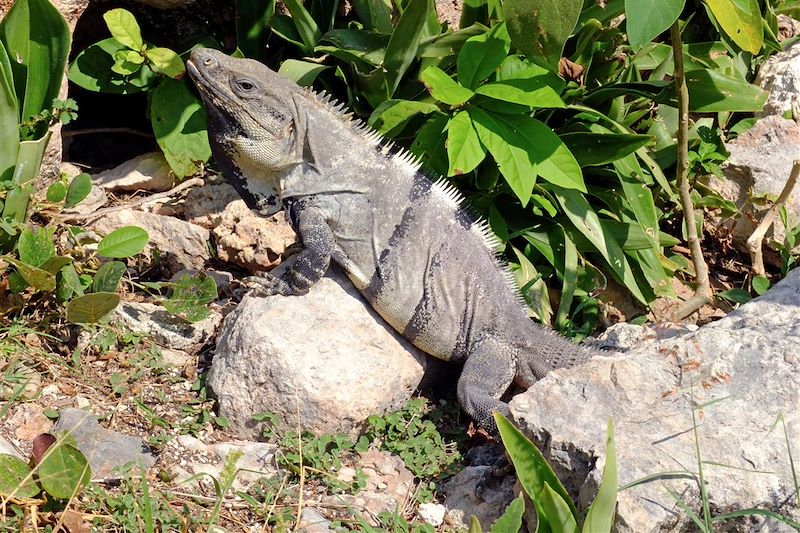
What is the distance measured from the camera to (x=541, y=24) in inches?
164

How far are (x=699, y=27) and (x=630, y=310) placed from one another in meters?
2.04

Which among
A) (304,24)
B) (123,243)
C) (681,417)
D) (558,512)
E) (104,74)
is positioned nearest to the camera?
(558,512)

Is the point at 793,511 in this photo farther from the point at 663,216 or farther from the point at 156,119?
the point at 156,119

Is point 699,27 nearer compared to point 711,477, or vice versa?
point 711,477

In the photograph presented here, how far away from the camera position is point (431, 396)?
14.9 feet

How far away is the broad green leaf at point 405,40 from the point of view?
462cm

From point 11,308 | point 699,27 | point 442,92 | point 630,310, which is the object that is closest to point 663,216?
point 630,310

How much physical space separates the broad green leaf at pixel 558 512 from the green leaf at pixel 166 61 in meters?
3.22

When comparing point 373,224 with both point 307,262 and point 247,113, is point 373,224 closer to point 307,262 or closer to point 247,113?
point 307,262

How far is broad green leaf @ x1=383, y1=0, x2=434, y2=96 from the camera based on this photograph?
4625 mm

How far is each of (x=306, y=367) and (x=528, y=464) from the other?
3.93 feet

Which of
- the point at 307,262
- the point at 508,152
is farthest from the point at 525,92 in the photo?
the point at 307,262

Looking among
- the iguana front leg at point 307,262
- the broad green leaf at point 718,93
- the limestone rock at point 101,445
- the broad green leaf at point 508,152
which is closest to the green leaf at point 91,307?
the limestone rock at point 101,445

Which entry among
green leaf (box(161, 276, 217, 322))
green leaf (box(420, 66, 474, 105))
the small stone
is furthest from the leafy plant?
the small stone
